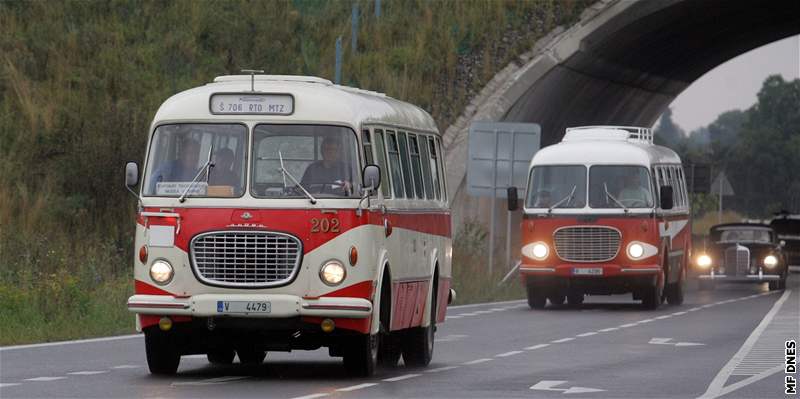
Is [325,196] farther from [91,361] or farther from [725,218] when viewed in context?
[725,218]

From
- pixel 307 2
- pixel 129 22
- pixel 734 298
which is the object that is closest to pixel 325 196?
pixel 734 298

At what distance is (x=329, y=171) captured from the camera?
17.4m

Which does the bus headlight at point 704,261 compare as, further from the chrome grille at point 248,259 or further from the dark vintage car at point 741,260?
the chrome grille at point 248,259

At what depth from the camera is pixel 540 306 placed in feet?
115

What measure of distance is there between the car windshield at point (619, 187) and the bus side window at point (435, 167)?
13422 millimetres

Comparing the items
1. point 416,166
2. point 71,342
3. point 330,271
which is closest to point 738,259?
point 71,342

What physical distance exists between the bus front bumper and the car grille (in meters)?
30.3

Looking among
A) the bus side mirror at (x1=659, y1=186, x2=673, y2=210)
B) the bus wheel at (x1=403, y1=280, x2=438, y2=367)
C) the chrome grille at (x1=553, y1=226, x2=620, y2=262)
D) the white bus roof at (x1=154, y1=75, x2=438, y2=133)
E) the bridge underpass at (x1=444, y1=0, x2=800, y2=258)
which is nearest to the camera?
the white bus roof at (x1=154, y1=75, x2=438, y2=133)

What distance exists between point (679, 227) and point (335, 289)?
22.8 meters

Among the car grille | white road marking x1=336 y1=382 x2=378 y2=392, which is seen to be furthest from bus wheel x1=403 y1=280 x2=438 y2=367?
the car grille

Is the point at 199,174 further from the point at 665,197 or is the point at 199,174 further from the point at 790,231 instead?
the point at 790,231

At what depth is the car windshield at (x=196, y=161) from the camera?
56.9 ft

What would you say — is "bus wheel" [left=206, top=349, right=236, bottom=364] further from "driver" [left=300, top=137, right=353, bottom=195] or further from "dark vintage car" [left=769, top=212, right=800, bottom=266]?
"dark vintage car" [left=769, top=212, right=800, bottom=266]

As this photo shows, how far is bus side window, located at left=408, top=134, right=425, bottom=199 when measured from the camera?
1991cm
